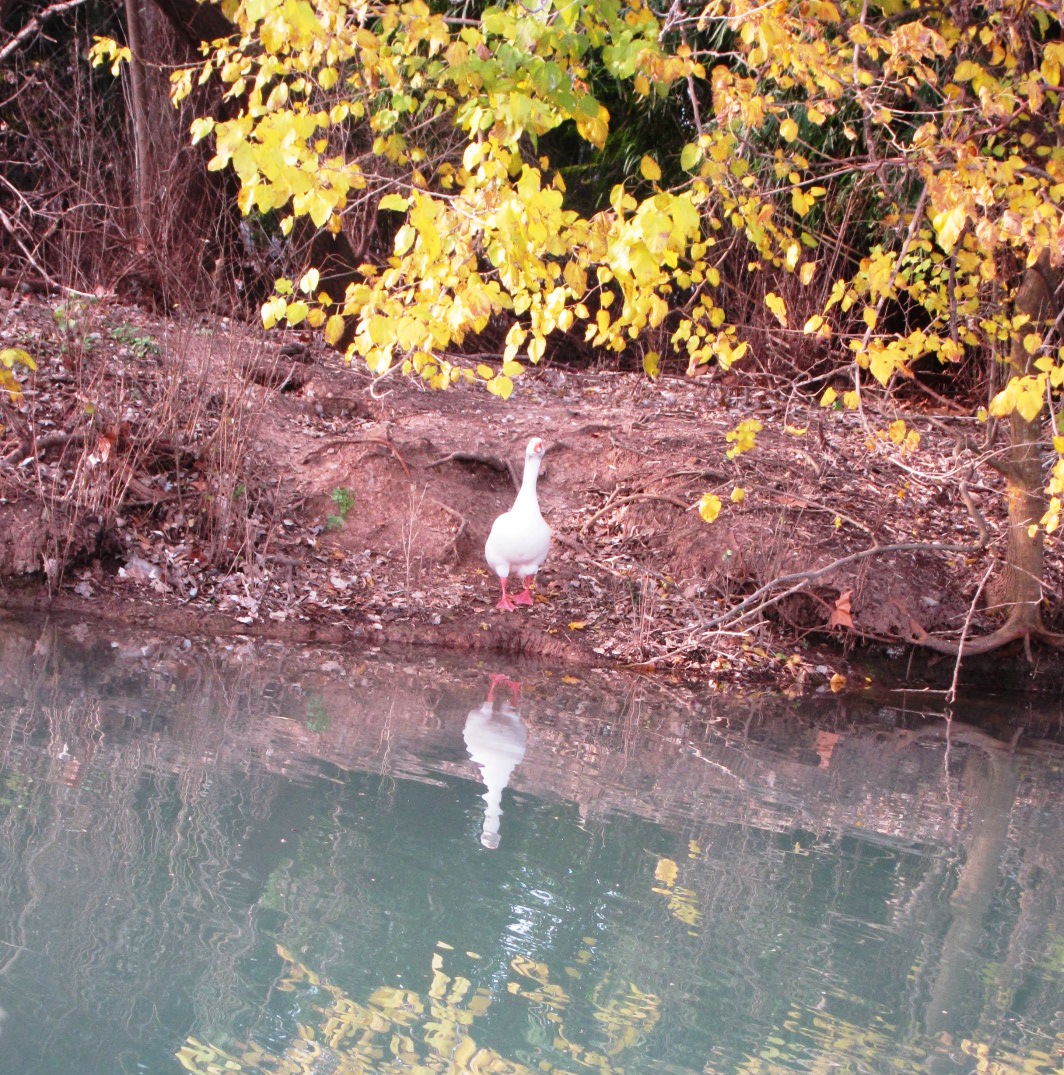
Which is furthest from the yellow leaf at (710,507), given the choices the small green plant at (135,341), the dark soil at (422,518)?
the small green plant at (135,341)

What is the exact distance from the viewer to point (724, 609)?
7961 millimetres

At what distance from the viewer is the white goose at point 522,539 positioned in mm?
7221

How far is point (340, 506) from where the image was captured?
8.15 meters

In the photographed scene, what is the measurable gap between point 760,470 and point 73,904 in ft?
22.6

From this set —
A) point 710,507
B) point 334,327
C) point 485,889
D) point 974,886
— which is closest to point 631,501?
point 710,507

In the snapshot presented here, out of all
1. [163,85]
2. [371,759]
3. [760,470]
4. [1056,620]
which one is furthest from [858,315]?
[371,759]

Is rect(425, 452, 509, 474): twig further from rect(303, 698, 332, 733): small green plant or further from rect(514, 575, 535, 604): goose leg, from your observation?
rect(303, 698, 332, 733): small green plant

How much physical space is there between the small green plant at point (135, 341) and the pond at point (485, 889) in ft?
12.1

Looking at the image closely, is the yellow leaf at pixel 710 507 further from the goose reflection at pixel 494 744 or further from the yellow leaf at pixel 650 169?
the yellow leaf at pixel 650 169

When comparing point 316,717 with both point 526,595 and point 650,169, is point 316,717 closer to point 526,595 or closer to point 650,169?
point 526,595


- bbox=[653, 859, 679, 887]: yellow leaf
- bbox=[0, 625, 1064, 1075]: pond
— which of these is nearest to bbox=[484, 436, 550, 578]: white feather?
bbox=[0, 625, 1064, 1075]: pond

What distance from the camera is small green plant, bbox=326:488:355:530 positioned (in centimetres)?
808

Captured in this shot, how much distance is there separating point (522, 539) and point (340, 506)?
1.57 m

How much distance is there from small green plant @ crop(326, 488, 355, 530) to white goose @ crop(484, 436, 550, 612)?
117 centimetres
